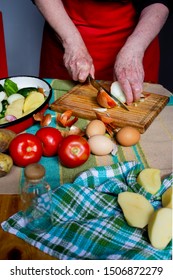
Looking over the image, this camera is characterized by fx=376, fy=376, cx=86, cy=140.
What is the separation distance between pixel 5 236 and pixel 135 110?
2.37 feet

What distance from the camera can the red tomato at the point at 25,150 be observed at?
1.07 metres

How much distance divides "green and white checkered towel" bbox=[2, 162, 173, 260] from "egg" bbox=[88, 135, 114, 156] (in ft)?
0.37

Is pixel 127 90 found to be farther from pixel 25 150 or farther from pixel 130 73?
pixel 25 150

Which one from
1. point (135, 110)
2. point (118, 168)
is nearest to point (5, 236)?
point (118, 168)

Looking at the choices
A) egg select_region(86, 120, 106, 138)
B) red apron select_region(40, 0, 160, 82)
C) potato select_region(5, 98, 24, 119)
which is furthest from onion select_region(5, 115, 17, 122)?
red apron select_region(40, 0, 160, 82)

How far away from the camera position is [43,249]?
0.80m

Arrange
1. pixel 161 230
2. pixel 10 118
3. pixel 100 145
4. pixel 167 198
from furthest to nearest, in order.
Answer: pixel 10 118
pixel 100 145
pixel 167 198
pixel 161 230

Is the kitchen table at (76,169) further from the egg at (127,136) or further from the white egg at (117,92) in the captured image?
the white egg at (117,92)

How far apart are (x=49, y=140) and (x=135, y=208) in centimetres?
38

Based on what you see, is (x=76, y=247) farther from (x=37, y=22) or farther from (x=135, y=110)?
(x=37, y=22)

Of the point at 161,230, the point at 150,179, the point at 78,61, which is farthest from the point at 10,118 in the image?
the point at 161,230

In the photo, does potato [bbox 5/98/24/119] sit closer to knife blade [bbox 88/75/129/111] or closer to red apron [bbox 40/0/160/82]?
knife blade [bbox 88/75/129/111]

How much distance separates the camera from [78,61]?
1.50 metres

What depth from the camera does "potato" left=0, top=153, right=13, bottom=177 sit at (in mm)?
1026
